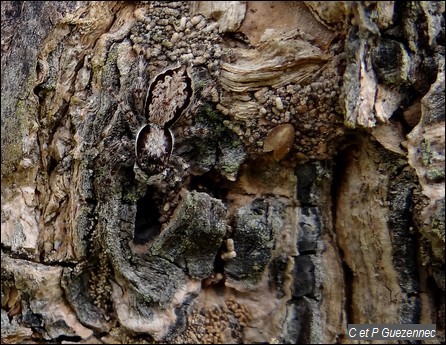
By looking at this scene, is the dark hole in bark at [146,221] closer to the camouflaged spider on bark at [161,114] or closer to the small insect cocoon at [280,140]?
the camouflaged spider on bark at [161,114]

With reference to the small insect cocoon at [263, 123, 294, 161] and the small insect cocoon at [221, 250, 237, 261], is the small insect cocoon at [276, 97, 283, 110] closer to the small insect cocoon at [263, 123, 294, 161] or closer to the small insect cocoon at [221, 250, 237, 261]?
the small insect cocoon at [263, 123, 294, 161]

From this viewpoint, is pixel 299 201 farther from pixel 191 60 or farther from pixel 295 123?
pixel 191 60

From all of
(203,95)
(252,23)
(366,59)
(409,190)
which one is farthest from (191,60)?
(409,190)

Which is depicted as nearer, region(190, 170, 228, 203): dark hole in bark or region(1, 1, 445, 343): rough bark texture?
region(1, 1, 445, 343): rough bark texture

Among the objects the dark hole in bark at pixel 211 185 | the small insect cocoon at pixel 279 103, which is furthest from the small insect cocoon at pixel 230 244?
the small insect cocoon at pixel 279 103

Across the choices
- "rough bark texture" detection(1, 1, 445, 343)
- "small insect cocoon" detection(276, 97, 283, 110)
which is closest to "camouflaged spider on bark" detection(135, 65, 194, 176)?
"rough bark texture" detection(1, 1, 445, 343)

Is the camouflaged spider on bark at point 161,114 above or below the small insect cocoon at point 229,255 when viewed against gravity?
above
